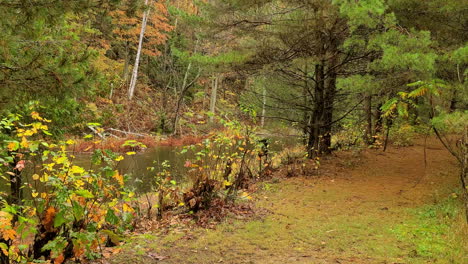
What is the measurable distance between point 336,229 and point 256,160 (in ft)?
17.8

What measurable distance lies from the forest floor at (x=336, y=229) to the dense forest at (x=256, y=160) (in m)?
0.03

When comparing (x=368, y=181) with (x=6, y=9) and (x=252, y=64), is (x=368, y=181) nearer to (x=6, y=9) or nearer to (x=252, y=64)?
(x=252, y=64)

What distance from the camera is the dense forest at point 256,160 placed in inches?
143

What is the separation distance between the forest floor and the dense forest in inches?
1.2

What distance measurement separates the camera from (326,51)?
8742 millimetres

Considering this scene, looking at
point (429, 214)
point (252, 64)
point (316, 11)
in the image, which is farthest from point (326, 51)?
point (429, 214)

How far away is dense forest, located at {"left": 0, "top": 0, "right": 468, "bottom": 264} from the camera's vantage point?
143 inches

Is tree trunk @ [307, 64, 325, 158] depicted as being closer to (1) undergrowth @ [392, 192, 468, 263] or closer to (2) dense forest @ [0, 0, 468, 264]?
(2) dense forest @ [0, 0, 468, 264]

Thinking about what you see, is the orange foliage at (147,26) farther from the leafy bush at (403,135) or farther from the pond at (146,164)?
the leafy bush at (403,135)

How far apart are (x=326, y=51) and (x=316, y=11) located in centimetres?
105

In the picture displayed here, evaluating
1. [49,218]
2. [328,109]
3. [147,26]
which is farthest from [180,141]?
[49,218]

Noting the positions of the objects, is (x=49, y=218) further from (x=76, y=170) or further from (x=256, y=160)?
(x=256, y=160)

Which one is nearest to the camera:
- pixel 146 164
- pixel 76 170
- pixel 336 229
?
pixel 76 170

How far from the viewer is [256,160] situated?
10.3m
